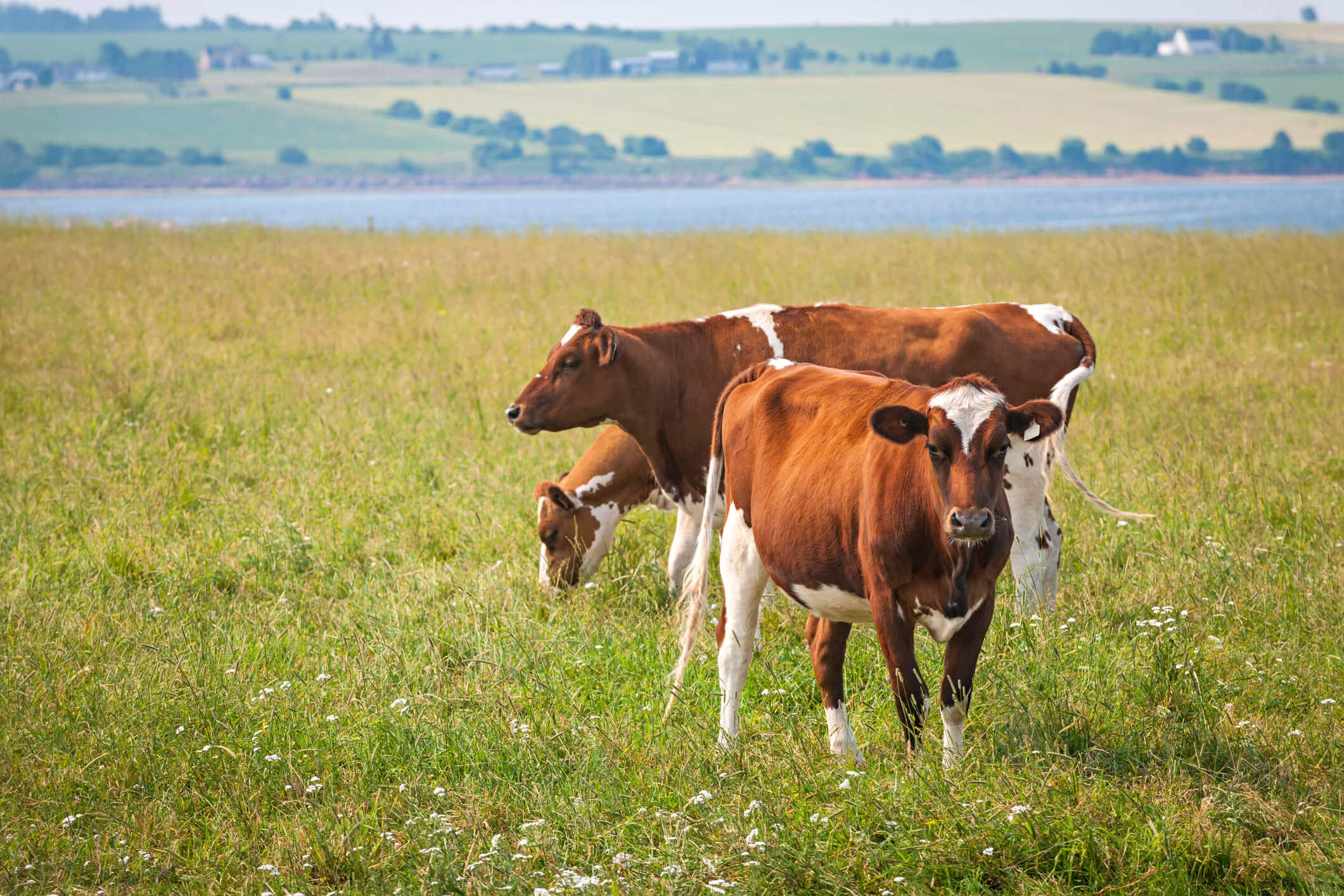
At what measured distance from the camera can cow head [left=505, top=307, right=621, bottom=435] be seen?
6590 millimetres

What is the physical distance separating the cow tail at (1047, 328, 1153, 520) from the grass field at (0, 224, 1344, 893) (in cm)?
54

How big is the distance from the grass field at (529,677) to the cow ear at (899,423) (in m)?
1.12

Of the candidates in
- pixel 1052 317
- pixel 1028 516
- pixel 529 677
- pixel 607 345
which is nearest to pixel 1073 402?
pixel 1052 317

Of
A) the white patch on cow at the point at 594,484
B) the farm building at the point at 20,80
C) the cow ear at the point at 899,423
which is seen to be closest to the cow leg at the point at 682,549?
the white patch on cow at the point at 594,484

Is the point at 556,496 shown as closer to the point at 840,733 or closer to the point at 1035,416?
the point at 840,733

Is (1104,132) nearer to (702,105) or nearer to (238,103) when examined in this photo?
(702,105)

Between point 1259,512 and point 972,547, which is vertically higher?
point 972,547

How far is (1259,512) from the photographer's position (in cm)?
705

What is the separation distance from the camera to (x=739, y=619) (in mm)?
4699

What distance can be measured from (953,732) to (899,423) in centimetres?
113

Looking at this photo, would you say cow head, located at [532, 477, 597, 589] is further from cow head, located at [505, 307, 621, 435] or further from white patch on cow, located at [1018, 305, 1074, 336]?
white patch on cow, located at [1018, 305, 1074, 336]

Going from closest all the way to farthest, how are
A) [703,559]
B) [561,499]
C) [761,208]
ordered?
[703,559] < [561,499] < [761,208]

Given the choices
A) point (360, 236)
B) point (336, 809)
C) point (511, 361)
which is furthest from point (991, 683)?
point (360, 236)

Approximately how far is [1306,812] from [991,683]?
129 cm
